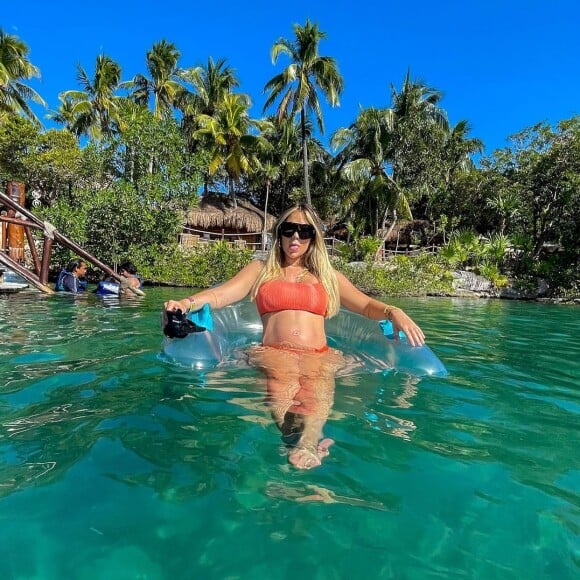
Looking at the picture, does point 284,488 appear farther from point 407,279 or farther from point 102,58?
point 102,58

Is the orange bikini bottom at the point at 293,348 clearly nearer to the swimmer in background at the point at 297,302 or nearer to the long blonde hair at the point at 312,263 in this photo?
the swimmer in background at the point at 297,302

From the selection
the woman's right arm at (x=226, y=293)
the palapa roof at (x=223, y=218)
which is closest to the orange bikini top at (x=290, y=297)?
the woman's right arm at (x=226, y=293)

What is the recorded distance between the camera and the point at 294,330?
3354 millimetres

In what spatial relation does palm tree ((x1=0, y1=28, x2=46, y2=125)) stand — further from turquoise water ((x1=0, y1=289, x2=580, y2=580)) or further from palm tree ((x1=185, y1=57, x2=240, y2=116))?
turquoise water ((x1=0, y1=289, x2=580, y2=580))

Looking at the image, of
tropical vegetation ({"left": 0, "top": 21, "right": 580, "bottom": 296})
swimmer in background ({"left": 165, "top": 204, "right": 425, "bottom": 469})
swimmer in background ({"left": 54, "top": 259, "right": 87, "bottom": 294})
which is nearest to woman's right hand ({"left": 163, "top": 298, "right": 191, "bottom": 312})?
swimmer in background ({"left": 165, "top": 204, "right": 425, "bottom": 469})

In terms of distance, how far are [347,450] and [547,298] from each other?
1942 cm

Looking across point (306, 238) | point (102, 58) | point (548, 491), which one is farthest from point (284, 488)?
point (102, 58)

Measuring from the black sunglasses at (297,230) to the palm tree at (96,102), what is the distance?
27.6 meters

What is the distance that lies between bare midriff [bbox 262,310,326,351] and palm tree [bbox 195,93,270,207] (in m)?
24.5

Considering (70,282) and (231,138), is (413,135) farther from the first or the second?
(70,282)

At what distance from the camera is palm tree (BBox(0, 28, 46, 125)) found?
74.0ft

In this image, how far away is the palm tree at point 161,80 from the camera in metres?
28.1

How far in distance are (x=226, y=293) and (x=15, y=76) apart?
27.0 m

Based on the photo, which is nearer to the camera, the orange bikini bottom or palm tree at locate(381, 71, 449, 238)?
the orange bikini bottom
